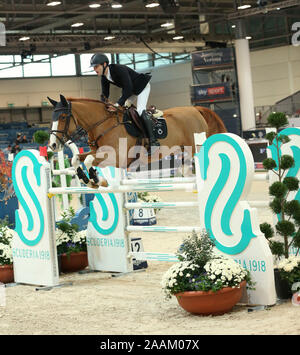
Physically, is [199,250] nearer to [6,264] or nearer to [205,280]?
[205,280]

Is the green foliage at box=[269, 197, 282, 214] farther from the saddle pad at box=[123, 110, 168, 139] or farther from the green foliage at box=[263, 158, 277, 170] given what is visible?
the saddle pad at box=[123, 110, 168, 139]

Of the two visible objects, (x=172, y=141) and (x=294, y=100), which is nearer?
(x=172, y=141)

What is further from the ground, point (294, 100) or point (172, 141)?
point (294, 100)

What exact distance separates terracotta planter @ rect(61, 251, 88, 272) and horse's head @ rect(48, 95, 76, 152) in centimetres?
112

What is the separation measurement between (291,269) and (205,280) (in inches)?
22.0

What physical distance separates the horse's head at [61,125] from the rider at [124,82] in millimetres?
437

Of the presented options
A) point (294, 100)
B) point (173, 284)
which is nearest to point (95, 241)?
point (173, 284)

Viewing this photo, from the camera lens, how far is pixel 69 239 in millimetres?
5812

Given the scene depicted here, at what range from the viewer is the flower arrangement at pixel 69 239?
19.0 ft

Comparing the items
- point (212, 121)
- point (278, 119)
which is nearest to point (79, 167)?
point (278, 119)

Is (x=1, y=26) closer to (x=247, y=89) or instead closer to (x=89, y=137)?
(x=247, y=89)

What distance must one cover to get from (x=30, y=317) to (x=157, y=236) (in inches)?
141

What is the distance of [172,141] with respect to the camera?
21.6ft

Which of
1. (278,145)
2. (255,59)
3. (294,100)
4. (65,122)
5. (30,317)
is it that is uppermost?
(255,59)
